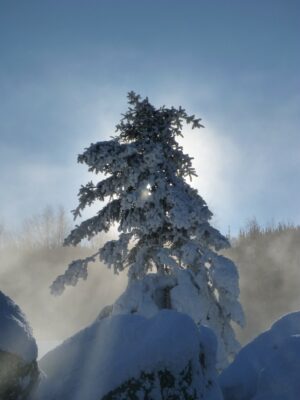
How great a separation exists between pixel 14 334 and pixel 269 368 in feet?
10.1

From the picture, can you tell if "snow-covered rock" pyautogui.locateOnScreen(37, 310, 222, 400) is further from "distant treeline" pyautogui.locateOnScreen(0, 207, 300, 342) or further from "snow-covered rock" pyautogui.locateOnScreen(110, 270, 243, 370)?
"distant treeline" pyautogui.locateOnScreen(0, 207, 300, 342)

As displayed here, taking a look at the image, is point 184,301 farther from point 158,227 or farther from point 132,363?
point 132,363

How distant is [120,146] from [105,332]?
6120 millimetres

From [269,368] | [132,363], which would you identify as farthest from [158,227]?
[132,363]

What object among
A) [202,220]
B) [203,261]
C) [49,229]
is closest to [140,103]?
[202,220]

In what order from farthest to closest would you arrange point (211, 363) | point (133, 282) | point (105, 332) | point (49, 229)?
point (49, 229) < point (133, 282) < point (211, 363) < point (105, 332)

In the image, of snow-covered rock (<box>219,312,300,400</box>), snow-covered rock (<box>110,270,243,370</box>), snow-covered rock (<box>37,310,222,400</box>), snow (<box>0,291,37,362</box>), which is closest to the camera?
snow (<box>0,291,37,362</box>)

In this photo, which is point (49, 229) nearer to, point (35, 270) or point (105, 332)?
point (35, 270)

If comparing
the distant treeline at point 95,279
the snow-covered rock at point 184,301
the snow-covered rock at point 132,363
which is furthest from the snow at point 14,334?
the distant treeline at point 95,279

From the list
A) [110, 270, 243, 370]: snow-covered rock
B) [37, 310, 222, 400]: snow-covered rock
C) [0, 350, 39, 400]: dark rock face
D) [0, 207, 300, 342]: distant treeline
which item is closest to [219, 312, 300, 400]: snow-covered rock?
[37, 310, 222, 400]: snow-covered rock

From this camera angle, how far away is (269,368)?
457 centimetres

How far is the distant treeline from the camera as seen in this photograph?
69.9 ft

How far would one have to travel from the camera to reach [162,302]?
8836mm

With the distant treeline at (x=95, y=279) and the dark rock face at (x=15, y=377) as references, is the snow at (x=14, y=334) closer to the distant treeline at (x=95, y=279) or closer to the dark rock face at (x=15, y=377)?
the dark rock face at (x=15, y=377)
